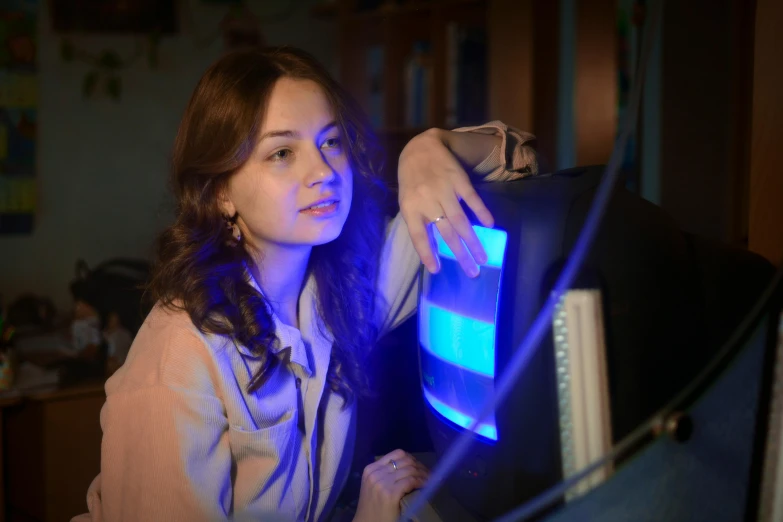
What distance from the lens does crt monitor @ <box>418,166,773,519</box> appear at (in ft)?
1.90

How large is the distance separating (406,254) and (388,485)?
372mm

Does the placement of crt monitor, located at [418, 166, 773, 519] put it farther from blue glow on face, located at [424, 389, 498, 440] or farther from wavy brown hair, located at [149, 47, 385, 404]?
wavy brown hair, located at [149, 47, 385, 404]

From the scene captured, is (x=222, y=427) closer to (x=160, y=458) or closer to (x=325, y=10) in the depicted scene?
(x=160, y=458)

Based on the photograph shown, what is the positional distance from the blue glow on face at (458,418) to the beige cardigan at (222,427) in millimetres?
156

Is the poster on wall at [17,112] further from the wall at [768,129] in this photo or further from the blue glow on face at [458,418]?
the wall at [768,129]

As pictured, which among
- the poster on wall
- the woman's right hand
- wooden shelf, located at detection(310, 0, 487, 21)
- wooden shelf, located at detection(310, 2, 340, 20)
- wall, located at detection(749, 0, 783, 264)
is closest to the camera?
wall, located at detection(749, 0, 783, 264)

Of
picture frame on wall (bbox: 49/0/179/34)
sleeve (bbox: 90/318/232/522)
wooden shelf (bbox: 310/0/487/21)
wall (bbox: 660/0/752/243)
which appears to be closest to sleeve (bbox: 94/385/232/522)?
sleeve (bbox: 90/318/232/522)

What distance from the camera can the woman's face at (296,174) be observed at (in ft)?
2.89

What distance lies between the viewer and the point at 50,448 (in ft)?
6.05

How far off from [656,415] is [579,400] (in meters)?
0.05

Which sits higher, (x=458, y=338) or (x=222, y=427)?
(x=458, y=338)

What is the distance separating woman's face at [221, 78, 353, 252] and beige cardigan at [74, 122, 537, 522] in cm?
15

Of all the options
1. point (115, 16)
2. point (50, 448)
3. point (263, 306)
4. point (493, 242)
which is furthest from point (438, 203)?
point (115, 16)

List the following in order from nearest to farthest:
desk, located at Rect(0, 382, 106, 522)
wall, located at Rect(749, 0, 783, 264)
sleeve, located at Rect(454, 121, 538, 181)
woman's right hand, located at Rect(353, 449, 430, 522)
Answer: wall, located at Rect(749, 0, 783, 264) < woman's right hand, located at Rect(353, 449, 430, 522) < sleeve, located at Rect(454, 121, 538, 181) < desk, located at Rect(0, 382, 106, 522)
